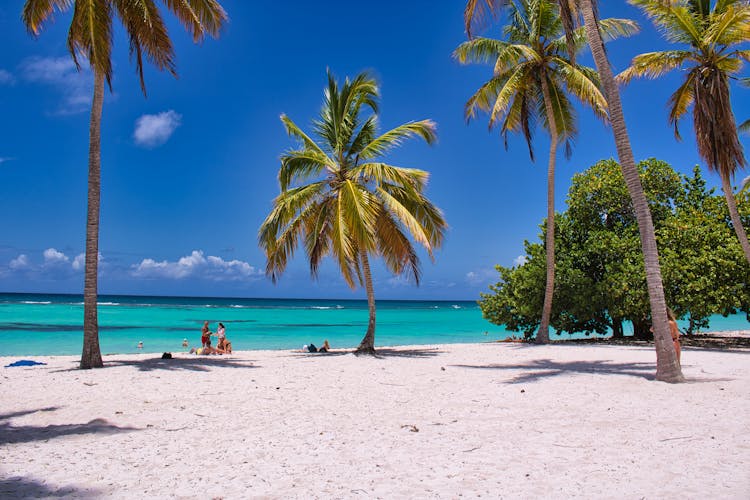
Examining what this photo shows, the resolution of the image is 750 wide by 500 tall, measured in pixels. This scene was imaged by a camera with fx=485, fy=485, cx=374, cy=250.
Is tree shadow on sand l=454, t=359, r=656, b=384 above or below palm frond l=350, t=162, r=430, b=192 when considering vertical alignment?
below

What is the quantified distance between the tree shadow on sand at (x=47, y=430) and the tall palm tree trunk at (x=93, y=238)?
500 centimetres

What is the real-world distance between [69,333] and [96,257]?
22.0 m

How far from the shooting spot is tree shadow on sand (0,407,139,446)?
18.2 feet

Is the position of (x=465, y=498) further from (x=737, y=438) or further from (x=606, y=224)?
(x=606, y=224)

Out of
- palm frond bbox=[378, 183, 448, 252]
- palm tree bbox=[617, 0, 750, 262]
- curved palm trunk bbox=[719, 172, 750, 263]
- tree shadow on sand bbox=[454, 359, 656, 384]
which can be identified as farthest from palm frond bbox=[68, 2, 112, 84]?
curved palm trunk bbox=[719, 172, 750, 263]

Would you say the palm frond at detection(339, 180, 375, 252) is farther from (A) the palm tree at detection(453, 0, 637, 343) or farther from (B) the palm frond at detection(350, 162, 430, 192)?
(A) the palm tree at detection(453, 0, 637, 343)

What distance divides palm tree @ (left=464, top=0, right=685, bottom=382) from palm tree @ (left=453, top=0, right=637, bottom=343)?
6414mm

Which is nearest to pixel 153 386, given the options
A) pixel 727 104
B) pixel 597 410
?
pixel 597 410

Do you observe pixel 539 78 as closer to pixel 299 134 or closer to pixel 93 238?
pixel 299 134

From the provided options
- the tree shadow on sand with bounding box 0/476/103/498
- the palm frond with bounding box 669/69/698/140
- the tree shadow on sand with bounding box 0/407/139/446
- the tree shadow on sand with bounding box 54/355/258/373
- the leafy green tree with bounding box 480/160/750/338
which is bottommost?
the tree shadow on sand with bounding box 54/355/258/373

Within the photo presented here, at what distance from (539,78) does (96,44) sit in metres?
13.9

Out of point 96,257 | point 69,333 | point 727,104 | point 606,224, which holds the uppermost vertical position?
point 727,104

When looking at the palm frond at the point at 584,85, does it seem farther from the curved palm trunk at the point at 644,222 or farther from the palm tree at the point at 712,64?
the curved palm trunk at the point at 644,222

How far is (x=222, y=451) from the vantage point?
5082 millimetres
